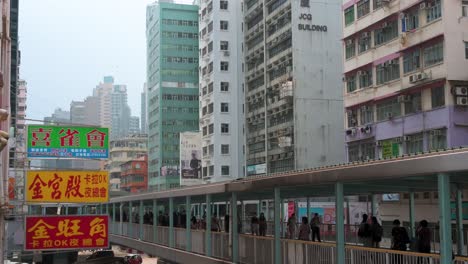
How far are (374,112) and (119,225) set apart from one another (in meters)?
16.5

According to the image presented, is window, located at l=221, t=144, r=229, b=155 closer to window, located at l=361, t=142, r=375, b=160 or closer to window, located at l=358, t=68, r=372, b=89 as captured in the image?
window, located at l=361, t=142, r=375, b=160

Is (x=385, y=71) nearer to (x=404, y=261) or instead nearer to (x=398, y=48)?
(x=398, y=48)

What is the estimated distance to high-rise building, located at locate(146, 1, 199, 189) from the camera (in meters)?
92.6

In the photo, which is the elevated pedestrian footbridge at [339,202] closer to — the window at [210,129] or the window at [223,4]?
the window at [210,129]

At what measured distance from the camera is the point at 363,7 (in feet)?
133

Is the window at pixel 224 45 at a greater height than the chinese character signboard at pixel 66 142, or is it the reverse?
the window at pixel 224 45

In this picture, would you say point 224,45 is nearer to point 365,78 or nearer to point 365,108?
point 365,78

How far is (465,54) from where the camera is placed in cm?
3222

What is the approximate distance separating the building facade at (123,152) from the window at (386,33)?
82.1 metres

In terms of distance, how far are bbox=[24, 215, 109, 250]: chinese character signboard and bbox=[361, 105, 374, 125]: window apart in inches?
998

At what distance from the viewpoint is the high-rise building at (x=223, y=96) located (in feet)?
233

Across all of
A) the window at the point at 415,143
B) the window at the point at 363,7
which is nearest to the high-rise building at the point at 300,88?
the window at the point at 363,7

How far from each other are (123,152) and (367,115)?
280 ft

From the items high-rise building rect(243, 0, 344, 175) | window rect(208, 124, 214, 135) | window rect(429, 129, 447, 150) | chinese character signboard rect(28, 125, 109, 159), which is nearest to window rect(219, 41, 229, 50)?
window rect(208, 124, 214, 135)
